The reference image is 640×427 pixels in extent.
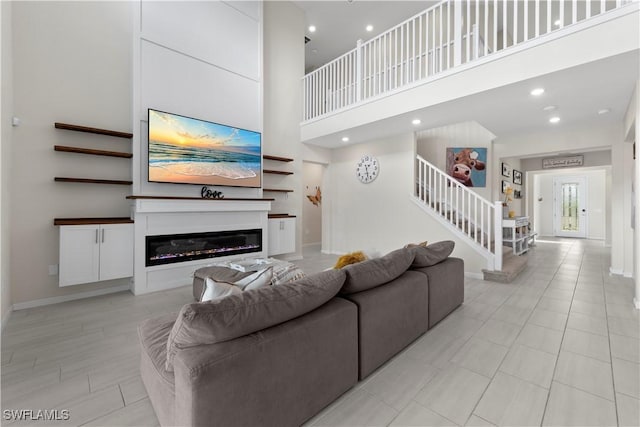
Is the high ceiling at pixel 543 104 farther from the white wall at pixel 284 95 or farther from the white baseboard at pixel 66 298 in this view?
the white baseboard at pixel 66 298

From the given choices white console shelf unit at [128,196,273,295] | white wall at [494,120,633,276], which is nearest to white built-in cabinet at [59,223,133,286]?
white console shelf unit at [128,196,273,295]

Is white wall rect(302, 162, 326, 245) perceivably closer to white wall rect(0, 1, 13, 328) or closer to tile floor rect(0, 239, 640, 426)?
tile floor rect(0, 239, 640, 426)

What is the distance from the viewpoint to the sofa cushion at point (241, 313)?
109cm

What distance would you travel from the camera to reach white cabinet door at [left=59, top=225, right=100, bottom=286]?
3.02m

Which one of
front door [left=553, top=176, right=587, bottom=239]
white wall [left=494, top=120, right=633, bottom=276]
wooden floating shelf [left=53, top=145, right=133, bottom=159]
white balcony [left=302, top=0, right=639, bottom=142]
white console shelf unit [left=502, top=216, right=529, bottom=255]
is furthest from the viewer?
front door [left=553, top=176, right=587, bottom=239]

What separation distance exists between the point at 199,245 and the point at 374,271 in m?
3.07

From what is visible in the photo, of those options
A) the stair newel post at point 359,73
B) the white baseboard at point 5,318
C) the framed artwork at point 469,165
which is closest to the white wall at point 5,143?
the white baseboard at point 5,318

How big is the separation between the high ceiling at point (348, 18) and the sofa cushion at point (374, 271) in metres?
5.60

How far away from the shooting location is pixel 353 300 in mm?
1704

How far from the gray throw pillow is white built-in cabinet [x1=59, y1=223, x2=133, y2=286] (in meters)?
3.30

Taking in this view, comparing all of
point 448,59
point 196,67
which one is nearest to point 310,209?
point 196,67

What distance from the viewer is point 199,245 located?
4.09 m

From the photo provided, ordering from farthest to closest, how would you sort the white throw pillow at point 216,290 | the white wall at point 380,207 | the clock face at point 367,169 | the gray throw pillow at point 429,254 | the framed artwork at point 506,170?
1. the framed artwork at point 506,170
2. the clock face at point 367,169
3. the white wall at point 380,207
4. the gray throw pillow at point 429,254
5. the white throw pillow at point 216,290

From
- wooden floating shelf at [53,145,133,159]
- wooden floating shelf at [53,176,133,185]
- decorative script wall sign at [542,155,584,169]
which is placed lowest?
wooden floating shelf at [53,176,133,185]
